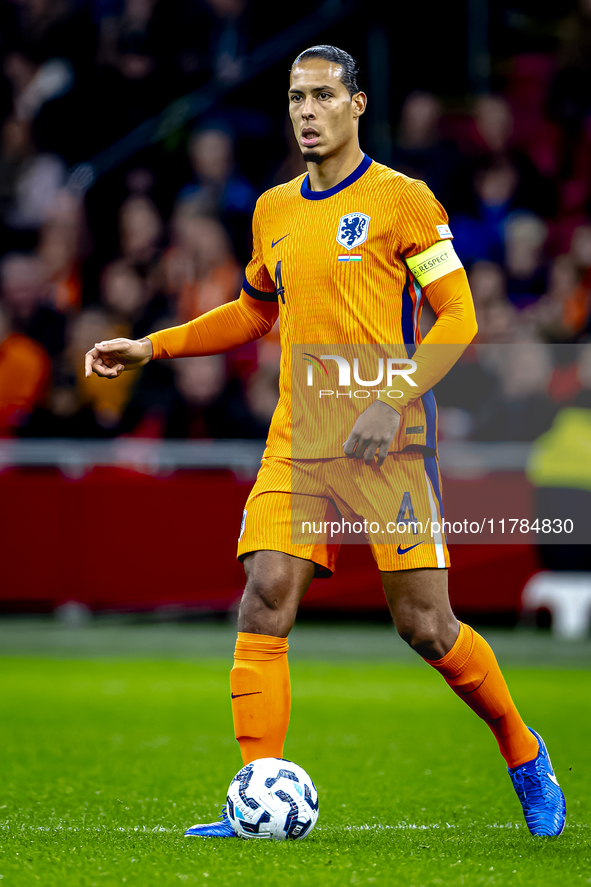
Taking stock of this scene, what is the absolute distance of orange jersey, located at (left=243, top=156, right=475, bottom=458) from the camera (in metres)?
3.72

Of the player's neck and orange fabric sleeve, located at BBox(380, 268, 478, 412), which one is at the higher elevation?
the player's neck

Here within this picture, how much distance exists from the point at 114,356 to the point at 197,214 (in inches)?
283

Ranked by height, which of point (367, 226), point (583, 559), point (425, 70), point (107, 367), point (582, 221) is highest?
point (425, 70)

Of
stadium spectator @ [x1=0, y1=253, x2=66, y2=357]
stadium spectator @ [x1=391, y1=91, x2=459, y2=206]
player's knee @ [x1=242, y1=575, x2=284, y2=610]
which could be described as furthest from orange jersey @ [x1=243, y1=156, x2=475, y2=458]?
stadium spectator @ [x1=391, y1=91, x2=459, y2=206]

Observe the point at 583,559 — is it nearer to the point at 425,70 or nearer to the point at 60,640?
the point at 60,640

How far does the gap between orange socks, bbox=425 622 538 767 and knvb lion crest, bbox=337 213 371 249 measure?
48.4 inches

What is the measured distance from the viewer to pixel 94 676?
784cm

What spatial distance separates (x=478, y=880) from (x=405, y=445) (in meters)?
1.29

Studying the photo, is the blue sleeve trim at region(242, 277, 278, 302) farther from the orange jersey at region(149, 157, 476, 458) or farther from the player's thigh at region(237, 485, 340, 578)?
the player's thigh at region(237, 485, 340, 578)

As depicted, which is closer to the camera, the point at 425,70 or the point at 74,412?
the point at 74,412

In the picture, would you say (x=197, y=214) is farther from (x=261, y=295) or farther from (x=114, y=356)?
(x=114, y=356)

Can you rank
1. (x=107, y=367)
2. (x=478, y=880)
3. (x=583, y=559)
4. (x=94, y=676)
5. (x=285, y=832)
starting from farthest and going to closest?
1. (x=583, y=559)
2. (x=94, y=676)
3. (x=107, y=367)
4. (x=285, y=832)
5. (x=478, y=880)

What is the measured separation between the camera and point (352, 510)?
147 inches

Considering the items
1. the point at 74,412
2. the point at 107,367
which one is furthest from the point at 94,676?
the point at 107,367
